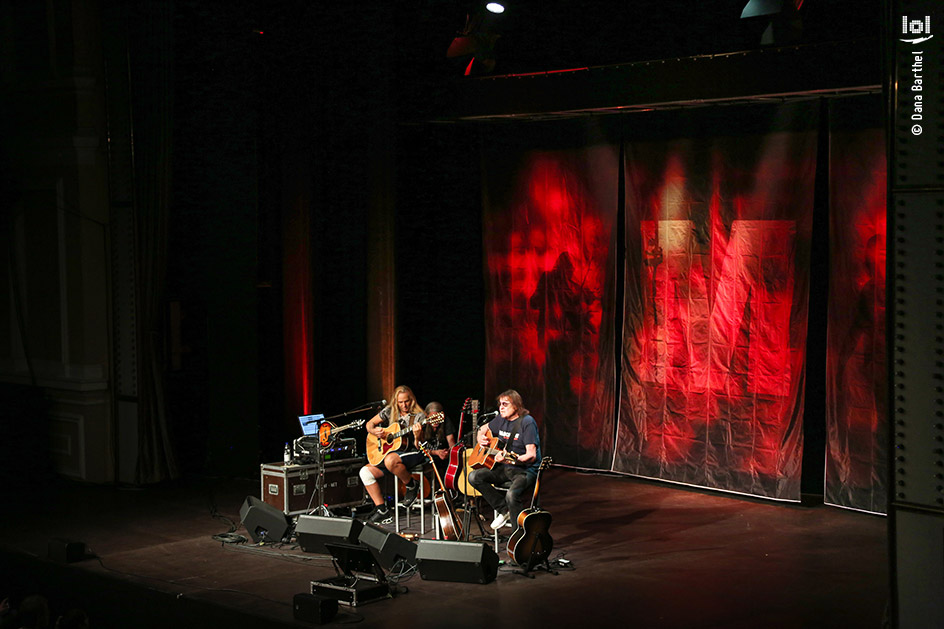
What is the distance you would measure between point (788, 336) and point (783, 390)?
501 mm

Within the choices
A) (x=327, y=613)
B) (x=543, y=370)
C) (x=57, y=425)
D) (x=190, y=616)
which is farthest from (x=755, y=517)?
(x=57, y=425)

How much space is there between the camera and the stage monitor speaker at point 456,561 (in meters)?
7.66

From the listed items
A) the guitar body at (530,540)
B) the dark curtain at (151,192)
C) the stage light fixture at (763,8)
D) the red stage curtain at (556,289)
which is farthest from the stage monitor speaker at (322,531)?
the stage light fixture at (763,8)

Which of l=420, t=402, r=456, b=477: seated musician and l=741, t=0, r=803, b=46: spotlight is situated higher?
l=741, t=0, r=803, b=46: spotlight

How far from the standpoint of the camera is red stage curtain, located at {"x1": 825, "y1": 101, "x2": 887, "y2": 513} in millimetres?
9336

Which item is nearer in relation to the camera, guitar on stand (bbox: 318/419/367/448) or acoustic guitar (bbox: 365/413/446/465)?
acoustic guitar (bbox: 365/413/446/465)

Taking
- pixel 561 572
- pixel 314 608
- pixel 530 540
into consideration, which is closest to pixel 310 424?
pixel 530 540

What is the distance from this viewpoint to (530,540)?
7938 millimetres

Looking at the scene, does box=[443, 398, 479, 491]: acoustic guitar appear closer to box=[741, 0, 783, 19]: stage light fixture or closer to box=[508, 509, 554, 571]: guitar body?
box=[508, 509, 554, 571]: guitar body

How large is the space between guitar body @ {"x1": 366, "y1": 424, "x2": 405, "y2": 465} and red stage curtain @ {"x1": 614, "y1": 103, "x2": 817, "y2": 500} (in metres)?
2.82

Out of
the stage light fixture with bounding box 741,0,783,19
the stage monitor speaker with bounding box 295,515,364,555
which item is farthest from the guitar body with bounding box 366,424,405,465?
the stage light fixture with bounding box 741,0,783,19

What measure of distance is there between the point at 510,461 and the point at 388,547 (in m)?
1.33

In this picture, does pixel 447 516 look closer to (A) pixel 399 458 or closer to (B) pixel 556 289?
(A) pixel 399 458

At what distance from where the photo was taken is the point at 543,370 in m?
11.7
